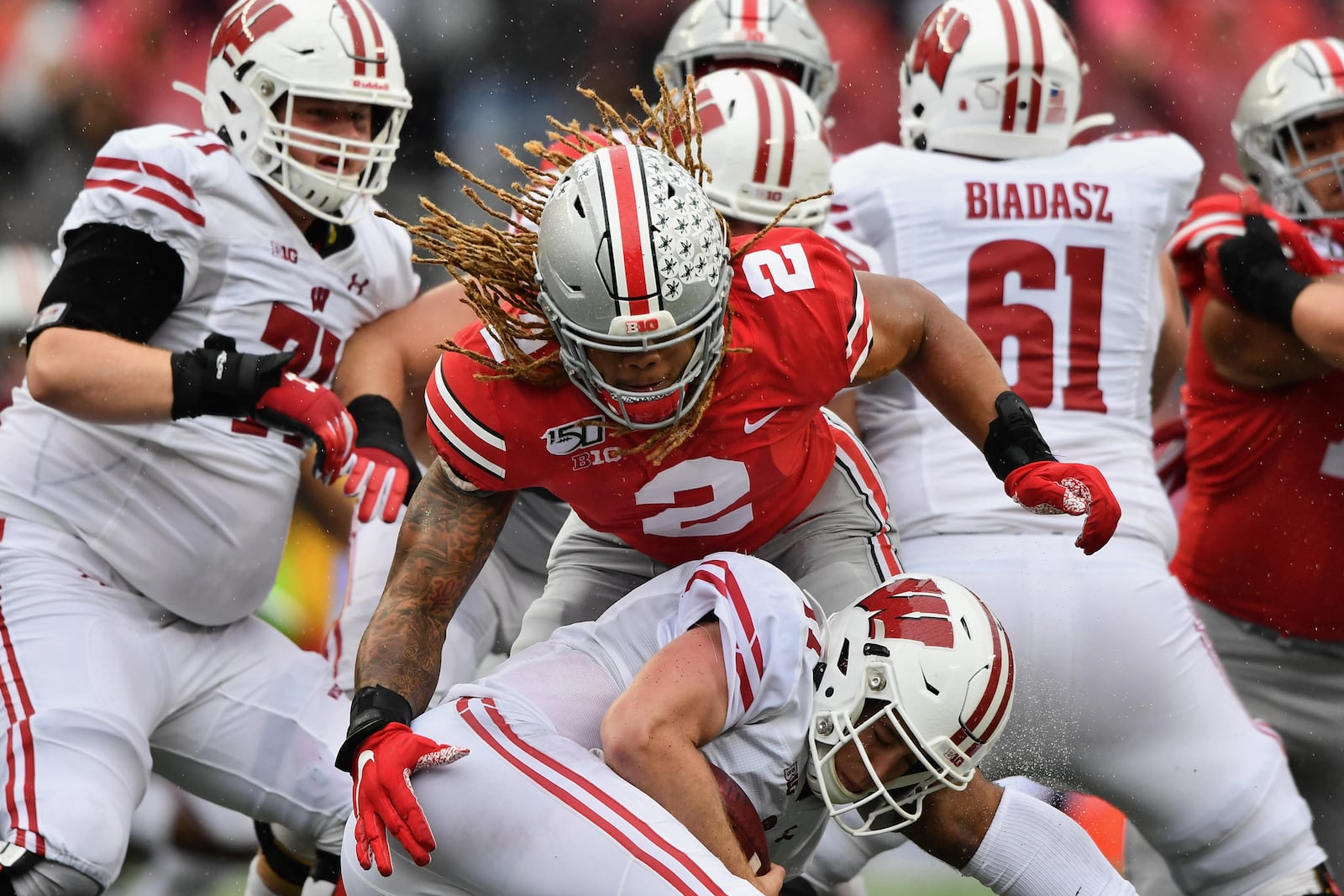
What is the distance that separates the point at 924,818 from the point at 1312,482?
5.56ft

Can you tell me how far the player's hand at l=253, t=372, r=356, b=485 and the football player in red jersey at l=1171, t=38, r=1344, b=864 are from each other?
2.08 meters

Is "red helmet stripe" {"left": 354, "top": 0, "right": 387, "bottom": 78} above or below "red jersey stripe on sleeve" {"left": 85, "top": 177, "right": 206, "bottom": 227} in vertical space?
above

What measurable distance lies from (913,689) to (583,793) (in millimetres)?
531

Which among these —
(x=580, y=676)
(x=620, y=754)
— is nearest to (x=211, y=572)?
(x=580, y=676)

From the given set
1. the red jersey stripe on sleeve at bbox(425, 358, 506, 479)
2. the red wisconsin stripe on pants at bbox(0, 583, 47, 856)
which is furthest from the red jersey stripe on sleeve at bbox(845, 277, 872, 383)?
the red wisconsin stripe on pants at bbox(0, 583, 47, 856)

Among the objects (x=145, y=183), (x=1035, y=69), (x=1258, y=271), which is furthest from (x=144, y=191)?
(x=1258, y=271)

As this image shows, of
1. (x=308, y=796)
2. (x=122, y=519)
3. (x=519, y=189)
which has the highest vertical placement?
(x=519, y=189)

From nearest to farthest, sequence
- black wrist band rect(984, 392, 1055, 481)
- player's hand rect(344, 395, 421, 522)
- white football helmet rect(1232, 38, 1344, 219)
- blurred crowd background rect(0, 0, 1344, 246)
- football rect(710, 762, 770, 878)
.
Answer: football rect(710, 762, 770, 878) < black wrist band rect(984, 392, 1055, 481) < player's hand rect(344, 395, 421, 522) < white football helmet rect(1232, 38, 1344, 219) < blurred crowd background rect(0, 0, 1344, 246)

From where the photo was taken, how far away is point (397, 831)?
2291 mm

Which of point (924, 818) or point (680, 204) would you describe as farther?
point (924, 818)

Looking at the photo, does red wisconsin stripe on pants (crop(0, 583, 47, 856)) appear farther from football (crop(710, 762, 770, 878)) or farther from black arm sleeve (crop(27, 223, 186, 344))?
football (crop(710, 762, 770, 878))

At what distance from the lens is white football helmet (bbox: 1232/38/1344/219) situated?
13.1ft

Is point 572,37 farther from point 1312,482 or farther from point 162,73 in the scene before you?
point 1312,482

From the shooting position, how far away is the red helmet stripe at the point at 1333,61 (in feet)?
13.2
